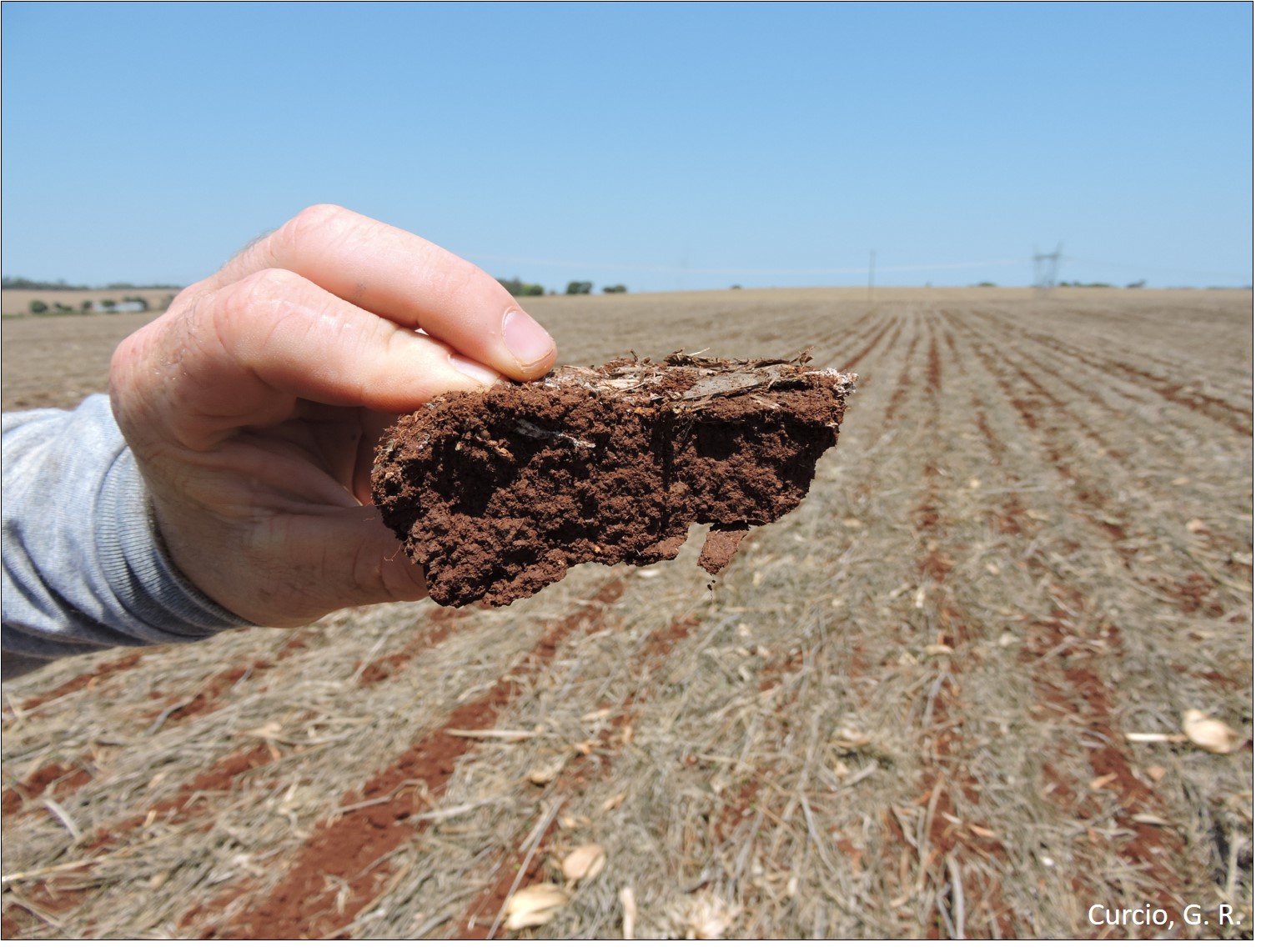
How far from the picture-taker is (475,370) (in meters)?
1.53

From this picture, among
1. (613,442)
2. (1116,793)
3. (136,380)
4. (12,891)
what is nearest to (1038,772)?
(1116,793)

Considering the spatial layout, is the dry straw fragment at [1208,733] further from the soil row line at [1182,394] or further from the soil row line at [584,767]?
the soil row line at [1182,394]

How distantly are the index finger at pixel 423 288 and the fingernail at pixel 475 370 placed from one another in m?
0.02

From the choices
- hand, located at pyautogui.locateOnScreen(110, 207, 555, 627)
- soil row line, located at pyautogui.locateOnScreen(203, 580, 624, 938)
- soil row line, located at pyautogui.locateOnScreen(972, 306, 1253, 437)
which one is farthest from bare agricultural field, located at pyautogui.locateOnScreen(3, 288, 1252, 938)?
soil row line, located at pyautogui.locateOnScreen(972, 306, 1253, 437)

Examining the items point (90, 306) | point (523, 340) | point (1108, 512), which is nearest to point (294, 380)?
point (523, 340)

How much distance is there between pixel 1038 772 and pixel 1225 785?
2.94 ft

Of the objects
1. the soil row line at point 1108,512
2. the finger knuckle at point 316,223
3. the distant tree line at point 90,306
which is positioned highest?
the distant tree line at point 90,306

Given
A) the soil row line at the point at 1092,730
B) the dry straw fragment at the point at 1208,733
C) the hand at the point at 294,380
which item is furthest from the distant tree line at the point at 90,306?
the dry straw fragment at the point at 1208,733

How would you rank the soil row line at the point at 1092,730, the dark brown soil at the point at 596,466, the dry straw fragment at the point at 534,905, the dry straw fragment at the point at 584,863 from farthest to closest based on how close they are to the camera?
the soil row line at the point at 1092,730
the dry straw fragment at the point at 584,863
the dry straw fragment at the point at 534,905
the dark brown soil at the point at 596,466

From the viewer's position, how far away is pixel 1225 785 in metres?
3.55

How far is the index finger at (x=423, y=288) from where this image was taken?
1.52 meters

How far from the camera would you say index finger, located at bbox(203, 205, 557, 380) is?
60.0 inches

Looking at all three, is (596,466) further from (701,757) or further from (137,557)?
(701,757)

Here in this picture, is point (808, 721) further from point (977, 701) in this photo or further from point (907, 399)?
point (907, 399)
